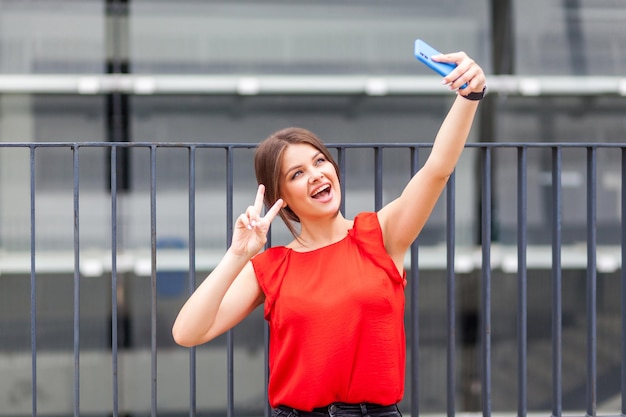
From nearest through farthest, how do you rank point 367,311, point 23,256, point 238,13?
point 367,311 → point 23,256 → point 238,13

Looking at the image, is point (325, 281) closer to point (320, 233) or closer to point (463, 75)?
point (320, 233)

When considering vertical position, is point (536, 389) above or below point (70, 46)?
below

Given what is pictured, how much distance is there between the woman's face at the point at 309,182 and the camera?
1579 millimetres

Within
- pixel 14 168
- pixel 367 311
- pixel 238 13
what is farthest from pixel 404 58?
pixel 367 311

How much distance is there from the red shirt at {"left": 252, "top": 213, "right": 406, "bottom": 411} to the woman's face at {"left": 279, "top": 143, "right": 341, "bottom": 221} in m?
0.09

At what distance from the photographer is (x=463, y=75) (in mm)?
1467

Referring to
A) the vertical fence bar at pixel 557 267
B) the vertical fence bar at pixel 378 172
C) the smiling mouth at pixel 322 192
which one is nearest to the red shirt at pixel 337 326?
the smiling mouth at pixel 322 192

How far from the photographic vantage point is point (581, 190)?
3822 mm

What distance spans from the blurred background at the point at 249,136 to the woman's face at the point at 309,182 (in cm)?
189

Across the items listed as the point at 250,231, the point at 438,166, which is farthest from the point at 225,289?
the point at 438,166

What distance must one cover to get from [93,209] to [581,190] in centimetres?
233

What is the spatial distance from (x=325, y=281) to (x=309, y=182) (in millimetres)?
201

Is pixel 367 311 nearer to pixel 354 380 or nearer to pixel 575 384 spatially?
pixel 354 380

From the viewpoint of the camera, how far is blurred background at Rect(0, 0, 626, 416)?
3.56 metres
